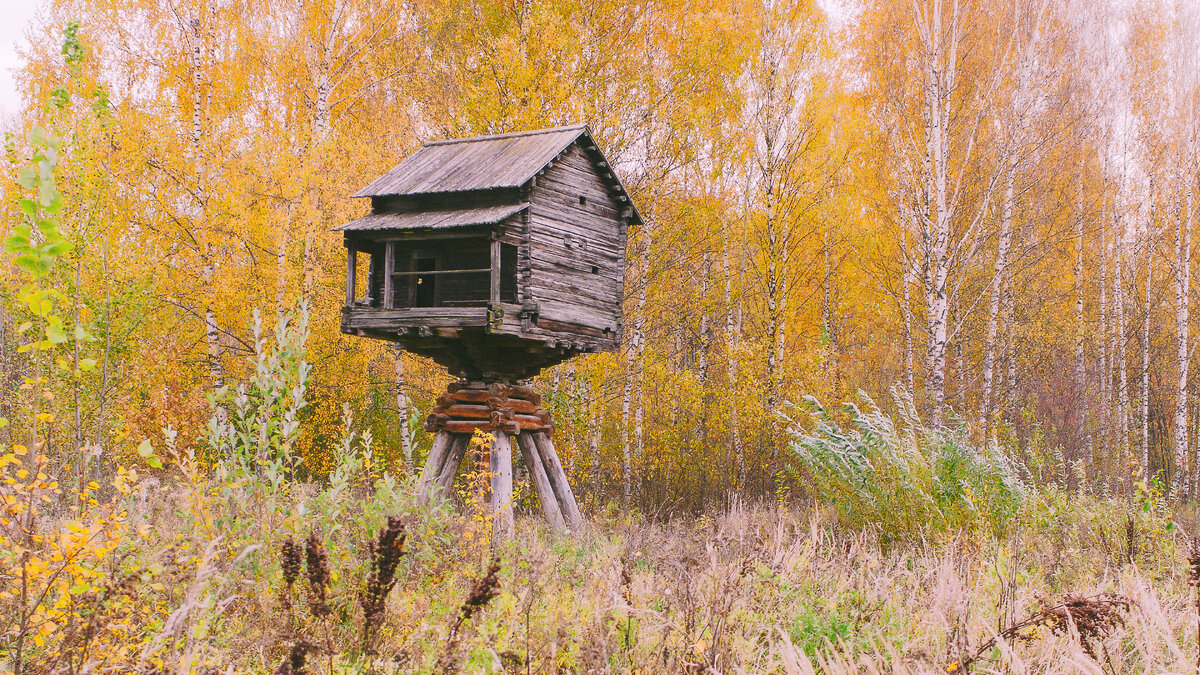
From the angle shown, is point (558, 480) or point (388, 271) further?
point (558, 480)

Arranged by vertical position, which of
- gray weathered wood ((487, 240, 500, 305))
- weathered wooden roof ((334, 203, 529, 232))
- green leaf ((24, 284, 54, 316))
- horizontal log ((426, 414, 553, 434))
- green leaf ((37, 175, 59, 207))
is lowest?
horizontal log ((426, 414, 553, 434))

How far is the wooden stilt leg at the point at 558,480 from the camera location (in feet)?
30.1

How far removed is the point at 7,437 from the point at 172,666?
50.4ft

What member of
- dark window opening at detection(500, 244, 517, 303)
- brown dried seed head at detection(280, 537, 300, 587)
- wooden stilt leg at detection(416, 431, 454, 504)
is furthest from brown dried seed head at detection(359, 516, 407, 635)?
wooden stilt leg at detection(416, 431, 454, 504)

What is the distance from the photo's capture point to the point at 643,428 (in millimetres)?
14414

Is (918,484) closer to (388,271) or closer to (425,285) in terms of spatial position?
(388,271)

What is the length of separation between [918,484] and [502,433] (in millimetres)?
4821

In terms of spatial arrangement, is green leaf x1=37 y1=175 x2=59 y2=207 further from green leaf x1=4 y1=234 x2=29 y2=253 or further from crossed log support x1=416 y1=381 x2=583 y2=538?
crossed log support x1=416 y1=381 x2=583 y2=538

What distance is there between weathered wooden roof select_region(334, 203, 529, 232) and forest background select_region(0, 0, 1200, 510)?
3.22 meters

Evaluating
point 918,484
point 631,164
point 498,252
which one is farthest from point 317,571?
point 631,164

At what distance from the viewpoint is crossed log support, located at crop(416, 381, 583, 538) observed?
906 centimetres

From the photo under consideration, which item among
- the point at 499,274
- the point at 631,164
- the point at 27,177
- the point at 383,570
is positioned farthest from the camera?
the point at 631,164

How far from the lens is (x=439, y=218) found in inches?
326

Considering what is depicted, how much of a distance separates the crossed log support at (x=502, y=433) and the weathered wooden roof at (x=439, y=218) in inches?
88.1
